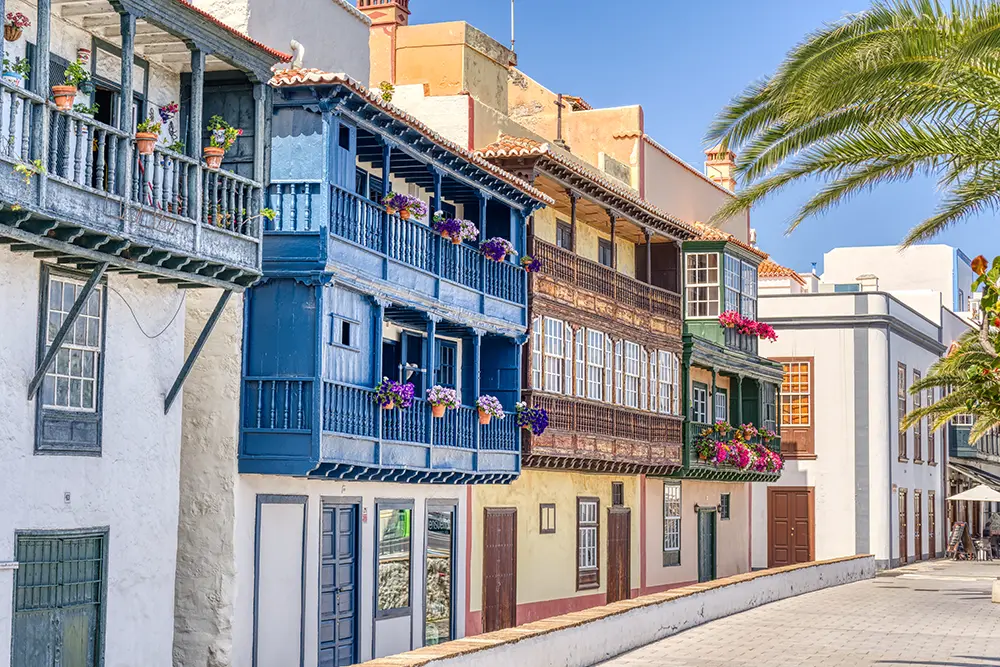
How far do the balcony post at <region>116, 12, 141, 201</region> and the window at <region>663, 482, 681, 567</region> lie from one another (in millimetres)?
21619

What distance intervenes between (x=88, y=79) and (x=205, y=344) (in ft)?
13.7

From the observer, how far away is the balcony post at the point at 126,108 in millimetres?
14562

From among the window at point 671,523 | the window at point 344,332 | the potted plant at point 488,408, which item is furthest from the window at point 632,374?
the window at point 344,332

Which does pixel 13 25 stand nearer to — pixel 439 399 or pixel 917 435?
pixel 439 399

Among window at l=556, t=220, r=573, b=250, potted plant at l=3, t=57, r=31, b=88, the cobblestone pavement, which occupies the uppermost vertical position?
window at l=556, t=220, r=573, b=250

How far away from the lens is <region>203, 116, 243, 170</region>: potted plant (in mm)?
16375

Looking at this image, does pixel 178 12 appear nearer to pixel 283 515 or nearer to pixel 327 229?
pixel 327 229

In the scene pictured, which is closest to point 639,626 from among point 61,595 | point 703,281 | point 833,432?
point 61,595

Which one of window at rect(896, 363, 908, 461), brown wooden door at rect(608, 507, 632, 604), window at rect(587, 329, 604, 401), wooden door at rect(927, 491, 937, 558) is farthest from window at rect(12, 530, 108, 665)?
wooden door at rect(927, 491, 937, 558)

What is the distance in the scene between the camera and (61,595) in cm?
1533

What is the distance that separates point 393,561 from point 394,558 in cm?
5

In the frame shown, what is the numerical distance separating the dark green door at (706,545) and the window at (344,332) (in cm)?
1854

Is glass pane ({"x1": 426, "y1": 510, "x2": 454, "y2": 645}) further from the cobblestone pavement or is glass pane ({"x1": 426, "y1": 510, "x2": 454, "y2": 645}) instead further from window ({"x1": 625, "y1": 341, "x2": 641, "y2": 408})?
window ({"x1": 625, "y1": 341, "x2": 641, "y2": 408})

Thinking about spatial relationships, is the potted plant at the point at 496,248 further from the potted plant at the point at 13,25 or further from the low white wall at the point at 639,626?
the potted plant at the point at 13,25
